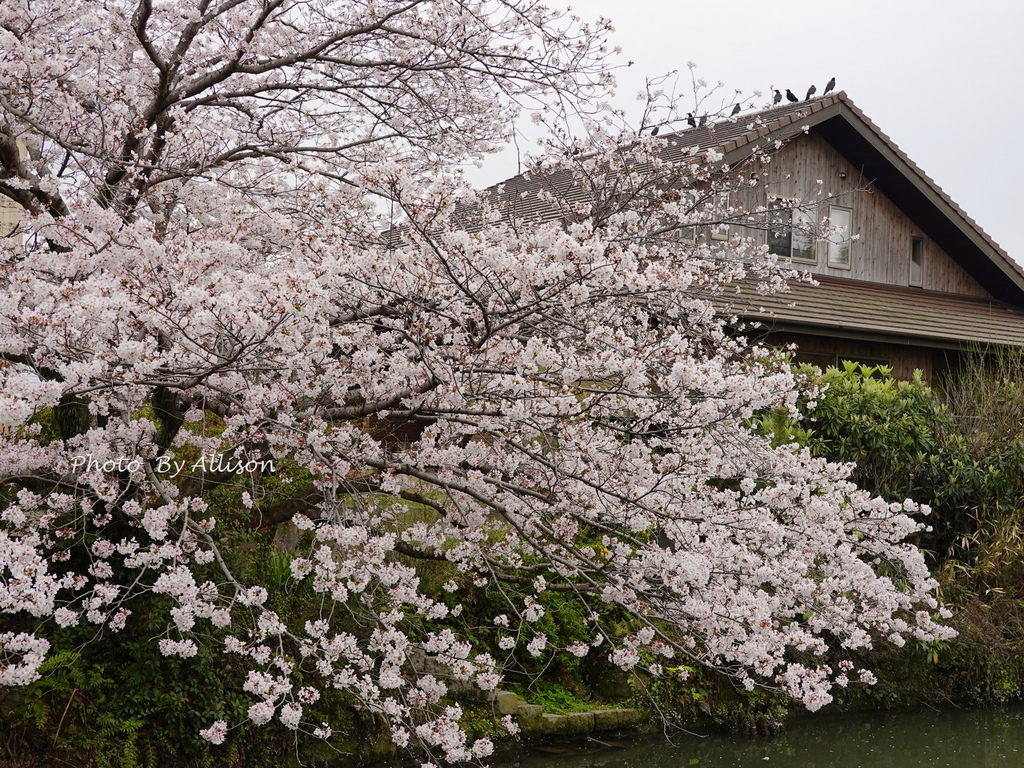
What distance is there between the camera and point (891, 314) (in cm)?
1395

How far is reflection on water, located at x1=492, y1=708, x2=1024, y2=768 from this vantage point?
7410 mm

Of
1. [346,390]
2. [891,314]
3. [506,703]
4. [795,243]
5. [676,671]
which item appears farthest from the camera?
[795,243]

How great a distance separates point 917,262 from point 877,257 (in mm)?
909

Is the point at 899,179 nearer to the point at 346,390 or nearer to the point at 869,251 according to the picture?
the point at 869,251

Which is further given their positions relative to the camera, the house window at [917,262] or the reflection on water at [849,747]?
the house window at [917,262]

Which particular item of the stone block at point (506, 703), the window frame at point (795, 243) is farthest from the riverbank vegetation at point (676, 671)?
the window frame at point (795, 243)

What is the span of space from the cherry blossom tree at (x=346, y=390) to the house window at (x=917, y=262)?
942 cm

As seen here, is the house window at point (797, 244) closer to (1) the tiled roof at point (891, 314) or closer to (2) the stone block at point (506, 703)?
(1) the tiled roof at point (891, 314)

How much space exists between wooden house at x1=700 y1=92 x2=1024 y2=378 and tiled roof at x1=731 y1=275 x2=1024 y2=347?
3 cm

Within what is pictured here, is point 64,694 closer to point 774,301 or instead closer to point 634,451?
point 634,451

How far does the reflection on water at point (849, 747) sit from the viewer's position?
292 inches

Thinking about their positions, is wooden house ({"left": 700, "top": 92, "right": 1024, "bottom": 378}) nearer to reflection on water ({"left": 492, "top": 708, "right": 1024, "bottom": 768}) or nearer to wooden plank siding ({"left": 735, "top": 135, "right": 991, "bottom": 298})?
wooden plank siding ({"left": 735, "top": 135, "right": 991, "bottom": 298})

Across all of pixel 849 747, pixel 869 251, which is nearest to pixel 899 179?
pixel 869 251

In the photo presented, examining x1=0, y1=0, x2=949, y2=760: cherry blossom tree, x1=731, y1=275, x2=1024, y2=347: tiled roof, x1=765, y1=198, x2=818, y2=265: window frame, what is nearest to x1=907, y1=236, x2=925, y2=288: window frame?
x1=731, y1=275, x2=1024, y2=347: tiled roof
